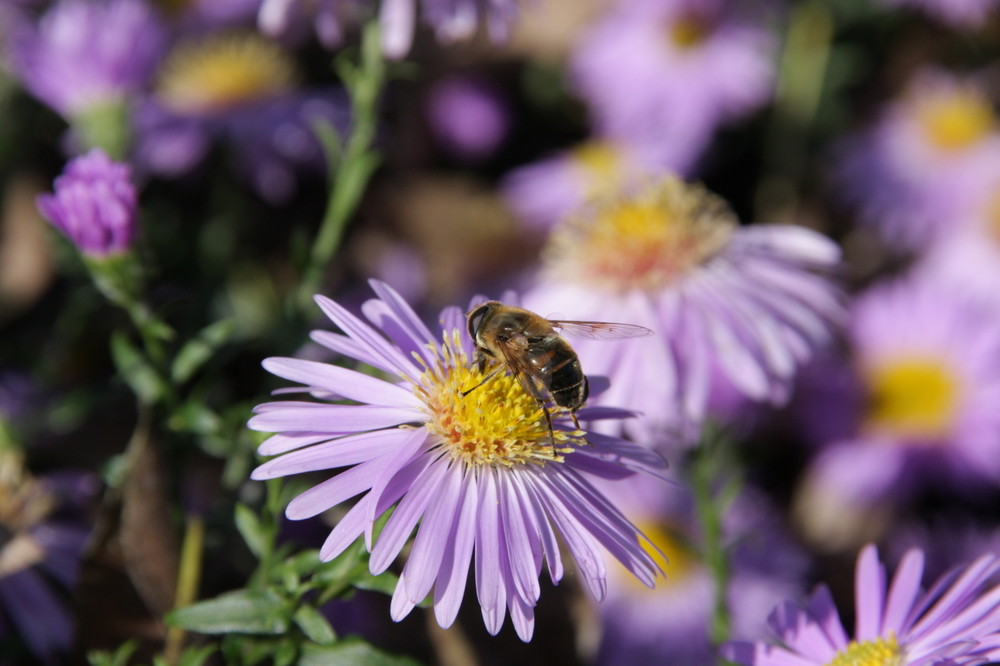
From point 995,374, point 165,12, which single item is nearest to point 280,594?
point 995,374

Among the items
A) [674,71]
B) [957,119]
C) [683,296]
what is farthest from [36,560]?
[957,119]

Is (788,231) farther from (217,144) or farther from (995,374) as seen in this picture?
(217,144)

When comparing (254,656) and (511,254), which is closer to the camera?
(254,656)

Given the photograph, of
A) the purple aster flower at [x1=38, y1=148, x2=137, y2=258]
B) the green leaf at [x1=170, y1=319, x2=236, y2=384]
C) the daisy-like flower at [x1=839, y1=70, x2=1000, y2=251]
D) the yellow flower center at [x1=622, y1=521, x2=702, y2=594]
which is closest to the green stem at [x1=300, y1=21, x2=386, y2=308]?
the green leaf at [x1=170, y1=319, x2=236, y2=384]

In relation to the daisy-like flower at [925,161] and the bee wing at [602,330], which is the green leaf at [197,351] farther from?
the daisy-like flower at [925,161]

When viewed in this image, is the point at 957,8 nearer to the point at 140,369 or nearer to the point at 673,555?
the point at 673,555

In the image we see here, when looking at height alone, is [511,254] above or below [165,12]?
below

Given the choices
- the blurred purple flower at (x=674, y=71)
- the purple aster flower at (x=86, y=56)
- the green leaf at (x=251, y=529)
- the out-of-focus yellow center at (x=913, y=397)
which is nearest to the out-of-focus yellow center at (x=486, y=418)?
the green leaf at (x=251, y=529)
